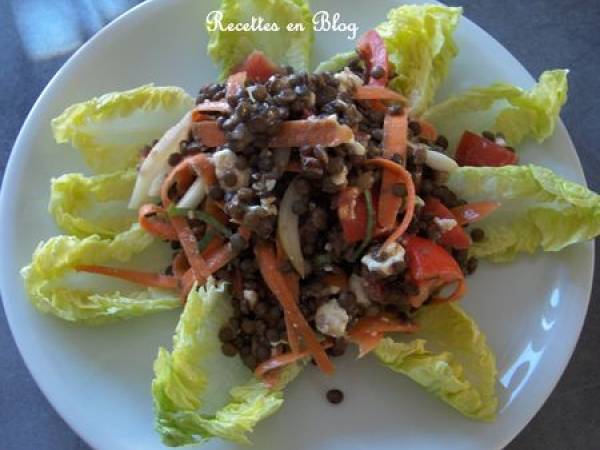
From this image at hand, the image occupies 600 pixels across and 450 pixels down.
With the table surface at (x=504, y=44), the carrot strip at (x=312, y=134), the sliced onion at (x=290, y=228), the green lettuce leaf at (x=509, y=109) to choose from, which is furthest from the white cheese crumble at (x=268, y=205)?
the table surface at (x=504, y=44)

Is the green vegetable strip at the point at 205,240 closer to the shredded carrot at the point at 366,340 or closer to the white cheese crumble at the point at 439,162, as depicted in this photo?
the shredded carrot at the point at 366,340

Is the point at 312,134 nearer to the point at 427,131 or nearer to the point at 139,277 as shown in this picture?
the point at 427,131

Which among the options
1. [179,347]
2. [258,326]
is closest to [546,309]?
[258,326]

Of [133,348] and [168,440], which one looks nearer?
[168,440]

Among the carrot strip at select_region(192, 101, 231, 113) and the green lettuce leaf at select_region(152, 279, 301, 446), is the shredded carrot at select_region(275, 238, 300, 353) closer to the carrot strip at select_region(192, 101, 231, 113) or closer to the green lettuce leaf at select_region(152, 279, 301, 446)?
the green lettuce leaf at select_region(152, 279, 301, 446)

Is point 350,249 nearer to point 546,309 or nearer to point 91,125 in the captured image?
point 546,309

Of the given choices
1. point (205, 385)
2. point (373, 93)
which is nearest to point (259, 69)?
point (373, 93)
